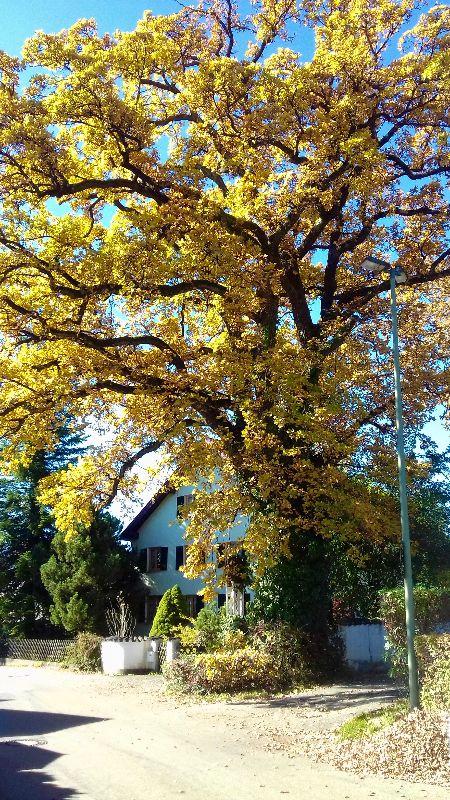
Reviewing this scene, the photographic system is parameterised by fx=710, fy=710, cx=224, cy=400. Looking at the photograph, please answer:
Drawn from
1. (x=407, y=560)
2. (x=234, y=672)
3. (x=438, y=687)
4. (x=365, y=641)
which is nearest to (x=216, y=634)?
(x=234, y=672)

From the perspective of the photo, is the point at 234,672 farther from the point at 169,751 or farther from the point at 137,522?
the point at 137,522

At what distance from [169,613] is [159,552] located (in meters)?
11.6

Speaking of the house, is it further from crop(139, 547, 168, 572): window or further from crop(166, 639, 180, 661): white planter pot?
crop(166, 639, 180, 661): white planter pot

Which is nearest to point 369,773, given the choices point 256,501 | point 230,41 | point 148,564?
point 256,501

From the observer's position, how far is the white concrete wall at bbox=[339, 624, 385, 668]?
2030cm

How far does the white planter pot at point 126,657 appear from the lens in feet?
78.9

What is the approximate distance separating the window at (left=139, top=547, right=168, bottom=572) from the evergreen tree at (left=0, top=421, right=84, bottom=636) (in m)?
5.02

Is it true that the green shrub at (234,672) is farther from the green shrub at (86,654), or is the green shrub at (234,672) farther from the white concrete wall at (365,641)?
the green shrub at (86,654)

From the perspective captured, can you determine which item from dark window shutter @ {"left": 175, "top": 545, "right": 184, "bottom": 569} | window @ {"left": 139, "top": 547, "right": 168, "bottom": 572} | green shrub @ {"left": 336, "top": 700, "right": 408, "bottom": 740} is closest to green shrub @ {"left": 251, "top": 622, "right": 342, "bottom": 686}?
green shrub @ {"left": 336, "top": 700, "right": 408, "bottom": 740}

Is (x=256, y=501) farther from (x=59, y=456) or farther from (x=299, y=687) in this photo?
(x=59, y=456)

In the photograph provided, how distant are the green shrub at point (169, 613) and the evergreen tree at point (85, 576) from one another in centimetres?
621

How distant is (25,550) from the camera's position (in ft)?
130

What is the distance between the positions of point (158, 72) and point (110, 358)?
683 centimetres

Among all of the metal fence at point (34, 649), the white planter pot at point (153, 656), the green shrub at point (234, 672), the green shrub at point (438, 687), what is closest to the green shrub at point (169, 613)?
the white planter pot at point (153, 656)
